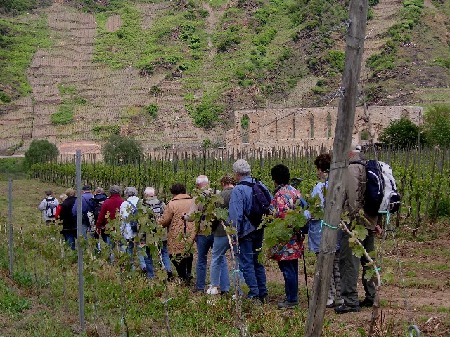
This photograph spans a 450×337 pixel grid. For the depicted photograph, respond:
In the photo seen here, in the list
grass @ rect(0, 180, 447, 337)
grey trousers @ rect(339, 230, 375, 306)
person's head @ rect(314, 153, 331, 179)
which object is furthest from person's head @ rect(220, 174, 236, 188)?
grey trousers @ rect(339, 230, 375, 306)

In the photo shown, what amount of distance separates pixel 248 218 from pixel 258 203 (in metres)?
0.21

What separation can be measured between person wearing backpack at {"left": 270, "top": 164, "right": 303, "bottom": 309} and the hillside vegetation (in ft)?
151

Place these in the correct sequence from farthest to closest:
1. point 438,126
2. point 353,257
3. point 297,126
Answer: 1. point 297,126
2. point 438,126
3. point 353,257

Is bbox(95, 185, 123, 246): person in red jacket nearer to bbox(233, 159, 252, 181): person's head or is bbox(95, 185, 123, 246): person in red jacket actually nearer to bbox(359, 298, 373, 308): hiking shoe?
bbox(233, 159, 252, 181): person's head

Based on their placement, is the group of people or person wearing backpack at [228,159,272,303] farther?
person wearing backpack at [228,159,272,303]

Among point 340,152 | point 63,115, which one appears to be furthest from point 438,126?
point 63,115

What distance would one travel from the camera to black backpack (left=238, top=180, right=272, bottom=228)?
25.8 feet

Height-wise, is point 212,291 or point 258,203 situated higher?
point 258,203

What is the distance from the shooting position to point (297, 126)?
4759cm

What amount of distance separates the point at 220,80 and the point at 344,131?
7343 centimetres

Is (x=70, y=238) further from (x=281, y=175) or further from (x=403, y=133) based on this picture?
(x=403, y=133)

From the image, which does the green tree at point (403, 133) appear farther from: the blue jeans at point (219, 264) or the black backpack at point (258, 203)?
the black backpack at point (258, 203)

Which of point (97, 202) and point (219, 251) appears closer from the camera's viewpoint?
point (219, 251)

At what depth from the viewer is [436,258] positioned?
37.0 feet
